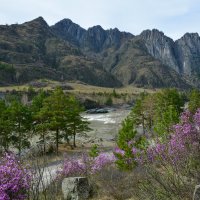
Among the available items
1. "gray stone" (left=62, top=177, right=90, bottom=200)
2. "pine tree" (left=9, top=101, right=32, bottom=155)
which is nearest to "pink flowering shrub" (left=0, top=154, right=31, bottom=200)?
"gray stone" (left=62, top=177, right=90, bottom=200)

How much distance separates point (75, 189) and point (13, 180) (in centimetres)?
647

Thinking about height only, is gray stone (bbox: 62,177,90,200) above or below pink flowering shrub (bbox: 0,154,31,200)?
below

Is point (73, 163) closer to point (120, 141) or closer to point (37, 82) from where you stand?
point (120, 141)

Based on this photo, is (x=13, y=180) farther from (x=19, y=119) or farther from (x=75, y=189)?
(x=19, y=119)

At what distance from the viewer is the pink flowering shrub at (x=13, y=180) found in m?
5.95

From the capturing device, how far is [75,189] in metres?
12.3

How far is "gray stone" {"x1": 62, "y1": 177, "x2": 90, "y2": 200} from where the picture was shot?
1239cm

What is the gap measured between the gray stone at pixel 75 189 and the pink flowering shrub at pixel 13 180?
6.04 m

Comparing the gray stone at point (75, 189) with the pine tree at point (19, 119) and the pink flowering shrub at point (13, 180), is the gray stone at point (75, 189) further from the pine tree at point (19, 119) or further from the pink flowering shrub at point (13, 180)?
the pine tree at point (19, 119)

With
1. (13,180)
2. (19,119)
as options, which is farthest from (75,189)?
(19,119)

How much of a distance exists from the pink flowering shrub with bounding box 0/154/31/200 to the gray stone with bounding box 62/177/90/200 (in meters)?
6.04

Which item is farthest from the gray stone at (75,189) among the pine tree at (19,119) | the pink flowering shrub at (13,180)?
the pine tree at (19,119)

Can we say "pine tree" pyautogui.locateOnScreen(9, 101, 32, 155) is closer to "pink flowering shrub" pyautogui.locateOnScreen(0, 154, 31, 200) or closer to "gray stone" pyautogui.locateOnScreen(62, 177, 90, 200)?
"gray stone" pyautogui.locateOnScreen(62, 177, 90, 200)

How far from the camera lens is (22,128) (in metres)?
39.2
